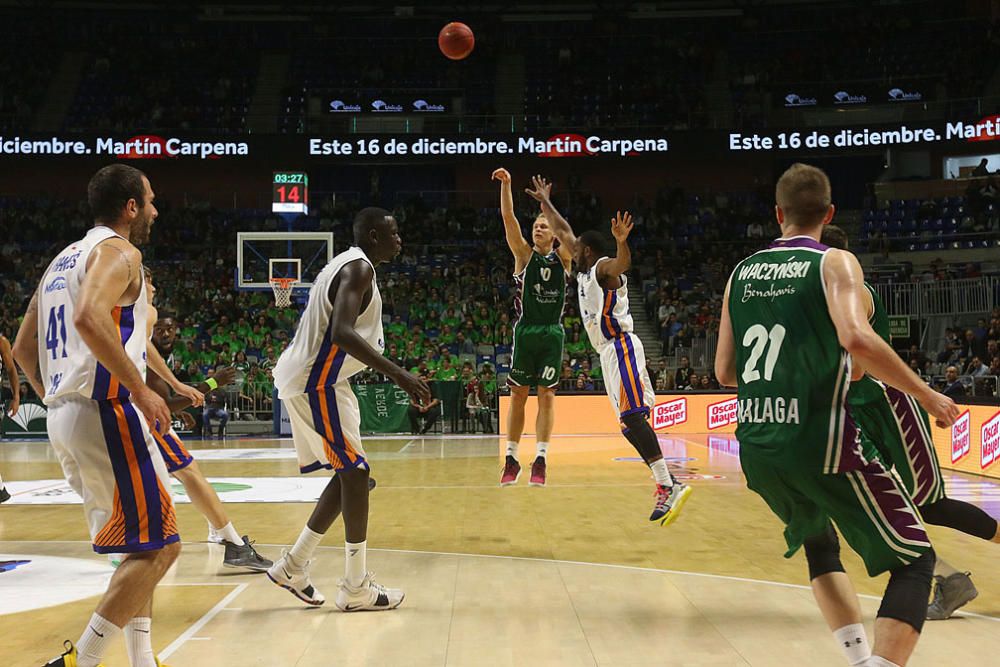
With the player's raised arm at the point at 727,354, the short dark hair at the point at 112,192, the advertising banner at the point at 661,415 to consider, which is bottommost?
the advertising banner at the point at 661,415

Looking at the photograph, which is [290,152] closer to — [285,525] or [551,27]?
[551,27]

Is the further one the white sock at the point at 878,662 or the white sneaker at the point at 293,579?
the white sneaker at the point at 293,579

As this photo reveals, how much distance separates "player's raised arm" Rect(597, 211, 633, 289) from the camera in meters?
6.10

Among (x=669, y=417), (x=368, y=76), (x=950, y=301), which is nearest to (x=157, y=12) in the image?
(x=368, y=76)

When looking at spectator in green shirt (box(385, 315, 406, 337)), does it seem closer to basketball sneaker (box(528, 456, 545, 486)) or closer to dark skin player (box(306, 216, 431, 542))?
basketball sneaker (box(528, 456, 545, 486))

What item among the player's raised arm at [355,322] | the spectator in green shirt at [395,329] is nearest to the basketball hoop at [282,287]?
the spectator in green shirt at [395,329]

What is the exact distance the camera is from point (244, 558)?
17.5ft

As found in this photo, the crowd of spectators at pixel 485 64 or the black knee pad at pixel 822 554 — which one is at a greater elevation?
the crowd of spectators at pixel 485 64

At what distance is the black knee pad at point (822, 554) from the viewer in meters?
3.04

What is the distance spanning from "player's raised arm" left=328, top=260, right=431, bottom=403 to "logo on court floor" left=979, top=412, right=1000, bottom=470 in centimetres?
816

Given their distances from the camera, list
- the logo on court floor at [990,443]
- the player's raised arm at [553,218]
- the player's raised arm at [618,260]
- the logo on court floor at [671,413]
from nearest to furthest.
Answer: the player's raised arm at [618,260] < the player's raised arm at [553,218] < the logo on court floor at [990,443] < the logo on court floor at [671,413]

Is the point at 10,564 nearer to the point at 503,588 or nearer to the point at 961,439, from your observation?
the point at 503,588

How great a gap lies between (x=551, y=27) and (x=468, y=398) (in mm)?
15026

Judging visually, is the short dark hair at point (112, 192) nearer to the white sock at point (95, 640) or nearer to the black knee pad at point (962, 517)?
the white sock at point (95, 640)
